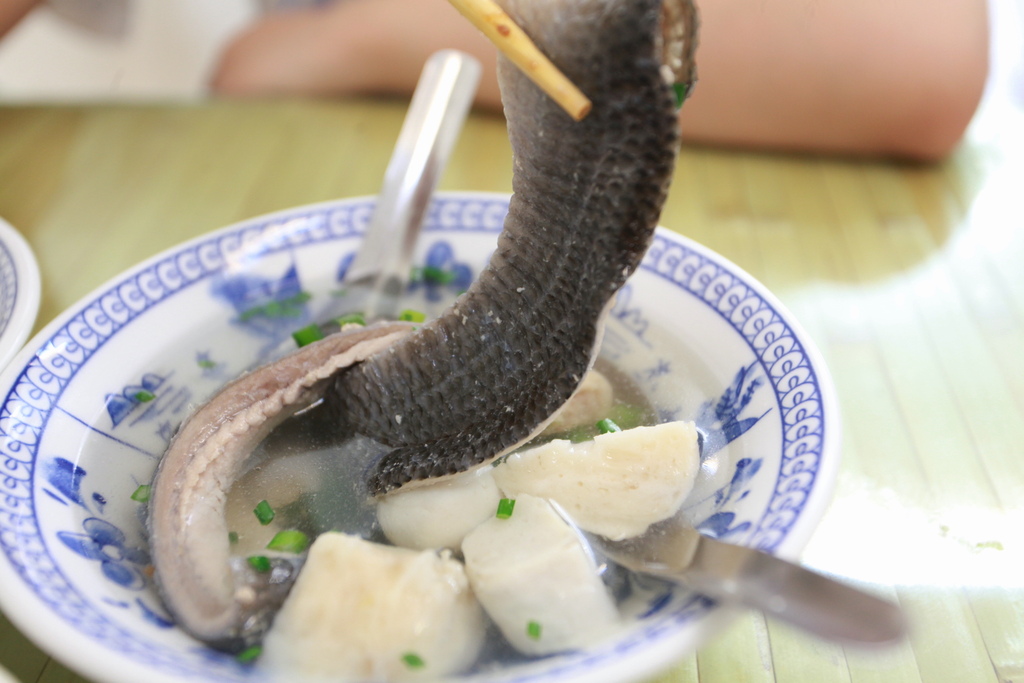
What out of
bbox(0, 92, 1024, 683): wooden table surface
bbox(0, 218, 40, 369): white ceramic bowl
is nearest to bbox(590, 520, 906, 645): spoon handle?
bbox(0, 92, 1024, 683): wooden table surface

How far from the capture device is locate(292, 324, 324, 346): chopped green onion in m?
1.78

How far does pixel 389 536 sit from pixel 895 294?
1.65 meters

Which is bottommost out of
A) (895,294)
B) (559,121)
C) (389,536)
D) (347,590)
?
(895,294)

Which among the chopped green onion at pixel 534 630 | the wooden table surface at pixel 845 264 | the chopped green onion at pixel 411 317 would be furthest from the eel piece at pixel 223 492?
the chopped green onion at pixel 534 630

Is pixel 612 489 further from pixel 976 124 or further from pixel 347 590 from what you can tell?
pixel 976 124

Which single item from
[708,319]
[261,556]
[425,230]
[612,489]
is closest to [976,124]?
[708,319]

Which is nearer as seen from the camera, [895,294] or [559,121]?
[559,121]

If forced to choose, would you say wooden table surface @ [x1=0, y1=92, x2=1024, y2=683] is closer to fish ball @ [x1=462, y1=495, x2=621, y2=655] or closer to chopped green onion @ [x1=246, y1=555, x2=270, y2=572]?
fish ball @ [x1=462, y1=495, x2=621, y2=655]

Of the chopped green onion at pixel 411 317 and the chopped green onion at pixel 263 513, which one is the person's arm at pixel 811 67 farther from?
the chopped green onion at pixel 263 513

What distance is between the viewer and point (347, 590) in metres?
1.16

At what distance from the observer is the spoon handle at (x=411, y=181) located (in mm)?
1979

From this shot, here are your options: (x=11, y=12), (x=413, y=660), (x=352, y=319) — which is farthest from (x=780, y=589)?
(x=11, y=12)

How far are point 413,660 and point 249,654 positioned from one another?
26cm

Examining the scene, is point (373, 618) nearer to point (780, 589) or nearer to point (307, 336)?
point (780, 589)
